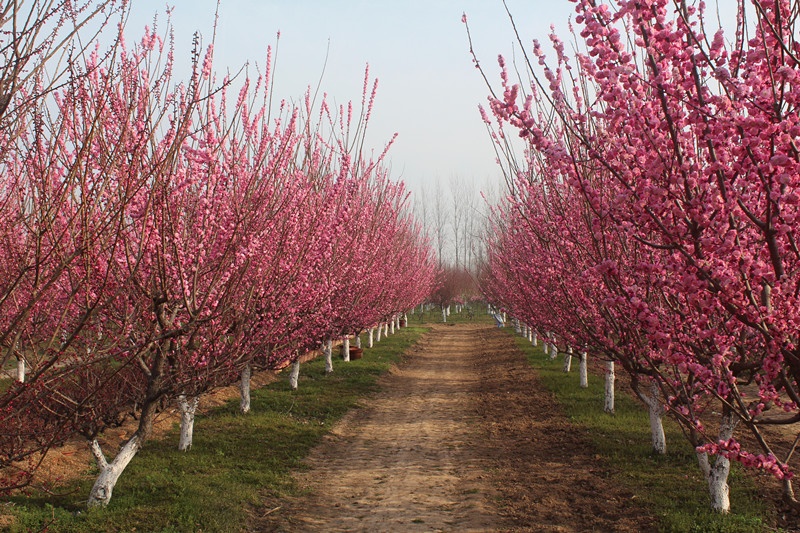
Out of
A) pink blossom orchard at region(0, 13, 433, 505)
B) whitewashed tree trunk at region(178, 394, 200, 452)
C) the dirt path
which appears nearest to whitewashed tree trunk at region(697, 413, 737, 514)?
the dirt path

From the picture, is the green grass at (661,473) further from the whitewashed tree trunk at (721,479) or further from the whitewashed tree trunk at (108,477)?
the whitewashed tree trunk at (108,477)

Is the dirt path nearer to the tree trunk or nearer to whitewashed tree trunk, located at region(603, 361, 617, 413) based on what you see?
whitewashed tree trunk, located at region(603, 361, 617, 413)

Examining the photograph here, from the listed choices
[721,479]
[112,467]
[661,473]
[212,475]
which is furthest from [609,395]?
[112,467]

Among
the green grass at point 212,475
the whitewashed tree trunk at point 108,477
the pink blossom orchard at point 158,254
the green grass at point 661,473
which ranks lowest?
the green grass at point 661,473

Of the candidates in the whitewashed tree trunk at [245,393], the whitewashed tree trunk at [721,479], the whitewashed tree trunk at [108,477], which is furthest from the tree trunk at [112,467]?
the whitewashed tree trunk at [721,479]

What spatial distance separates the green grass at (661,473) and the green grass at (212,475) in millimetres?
4926

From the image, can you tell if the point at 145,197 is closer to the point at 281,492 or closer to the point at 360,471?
the point at 281,492

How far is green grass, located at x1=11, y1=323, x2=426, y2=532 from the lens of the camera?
6812 mm

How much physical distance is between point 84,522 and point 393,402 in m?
9.19

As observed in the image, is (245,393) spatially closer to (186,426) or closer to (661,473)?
(186,426)

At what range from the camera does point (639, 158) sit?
122 inches

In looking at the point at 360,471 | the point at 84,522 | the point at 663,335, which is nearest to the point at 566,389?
the point at 360,471

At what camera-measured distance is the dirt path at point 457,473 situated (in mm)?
7395

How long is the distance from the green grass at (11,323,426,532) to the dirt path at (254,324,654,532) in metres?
0.47
